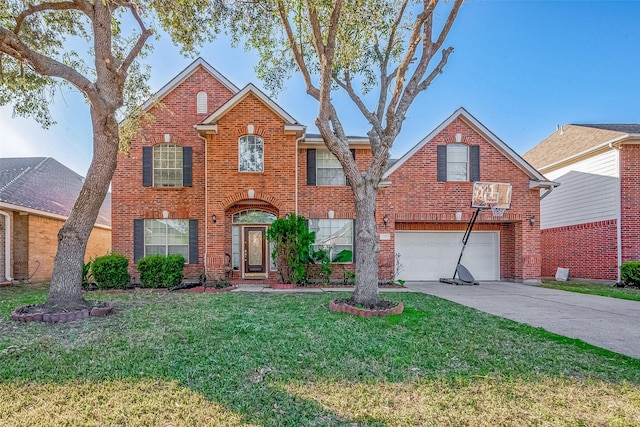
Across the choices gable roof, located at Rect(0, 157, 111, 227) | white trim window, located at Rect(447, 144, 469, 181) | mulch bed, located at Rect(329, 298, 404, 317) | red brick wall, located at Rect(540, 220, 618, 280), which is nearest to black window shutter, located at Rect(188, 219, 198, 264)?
gable roof, located at Rect(0, 157, 111, 227)

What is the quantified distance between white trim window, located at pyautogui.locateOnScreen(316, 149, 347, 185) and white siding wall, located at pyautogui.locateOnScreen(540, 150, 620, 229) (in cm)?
1020

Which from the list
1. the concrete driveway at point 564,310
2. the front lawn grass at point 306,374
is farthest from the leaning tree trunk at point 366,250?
the concrete driveway at point 564,310

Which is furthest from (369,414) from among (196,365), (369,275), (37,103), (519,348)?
(37,103)

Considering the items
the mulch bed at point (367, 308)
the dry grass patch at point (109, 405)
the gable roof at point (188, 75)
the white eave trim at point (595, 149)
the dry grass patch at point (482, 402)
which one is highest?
the gable roof at point (188, 75)

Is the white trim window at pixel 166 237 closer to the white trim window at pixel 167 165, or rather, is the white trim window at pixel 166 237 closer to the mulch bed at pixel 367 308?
the white trim window at pixel 167 165

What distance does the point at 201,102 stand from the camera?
44.0 feet

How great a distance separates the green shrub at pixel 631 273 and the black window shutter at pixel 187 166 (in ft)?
51.9

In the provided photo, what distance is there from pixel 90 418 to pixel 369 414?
238cm

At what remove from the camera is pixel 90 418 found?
2.97 meters

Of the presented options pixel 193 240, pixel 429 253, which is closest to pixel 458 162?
pixel 429 253

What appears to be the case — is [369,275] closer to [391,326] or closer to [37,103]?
[391,326]

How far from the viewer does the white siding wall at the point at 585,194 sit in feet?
44.1

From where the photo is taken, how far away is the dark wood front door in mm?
12930

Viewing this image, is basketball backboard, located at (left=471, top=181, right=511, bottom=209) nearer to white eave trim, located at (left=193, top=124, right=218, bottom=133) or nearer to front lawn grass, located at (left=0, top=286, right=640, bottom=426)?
front lawn grass, located at (left=0, top=286, right=640, bottom=426)
